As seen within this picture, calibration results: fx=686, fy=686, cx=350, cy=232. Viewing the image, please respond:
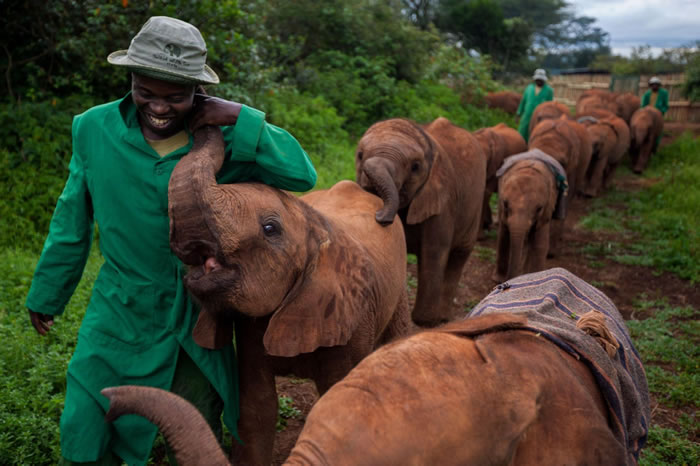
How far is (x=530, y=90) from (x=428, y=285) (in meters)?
9.85

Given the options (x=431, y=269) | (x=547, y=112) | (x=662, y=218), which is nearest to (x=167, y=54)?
(x=431, y=269)

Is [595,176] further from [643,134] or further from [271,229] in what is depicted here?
[271,229]

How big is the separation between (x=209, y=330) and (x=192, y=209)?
590mm

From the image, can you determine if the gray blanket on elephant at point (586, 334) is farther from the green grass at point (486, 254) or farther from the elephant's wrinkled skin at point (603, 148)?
the elephant's wrinkled skin at point (603, 148)

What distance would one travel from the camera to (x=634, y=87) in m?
26.0

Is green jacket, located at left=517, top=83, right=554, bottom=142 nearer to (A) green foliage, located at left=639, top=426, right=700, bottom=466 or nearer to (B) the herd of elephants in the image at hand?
(B) the herd of elephants

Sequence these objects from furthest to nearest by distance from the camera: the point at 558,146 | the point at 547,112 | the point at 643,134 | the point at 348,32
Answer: the point at 643,134, the point at 348,32, the point at 547,112, the point at 558,146

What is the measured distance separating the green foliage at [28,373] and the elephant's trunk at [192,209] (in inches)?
75.2

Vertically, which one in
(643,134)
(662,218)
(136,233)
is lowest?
(662,218)

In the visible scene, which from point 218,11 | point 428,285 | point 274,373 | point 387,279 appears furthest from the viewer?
point 218,11

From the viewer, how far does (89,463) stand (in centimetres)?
276

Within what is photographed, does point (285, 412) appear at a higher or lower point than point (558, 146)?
lower

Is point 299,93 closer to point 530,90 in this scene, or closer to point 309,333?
Result: point 530,90

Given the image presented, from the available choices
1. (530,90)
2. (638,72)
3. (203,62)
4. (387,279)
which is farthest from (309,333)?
(638,72)
